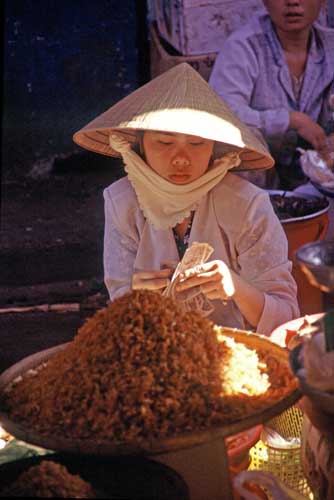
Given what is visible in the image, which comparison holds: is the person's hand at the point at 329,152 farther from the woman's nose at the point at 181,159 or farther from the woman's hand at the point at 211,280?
the woman's hand at the point at 211,280

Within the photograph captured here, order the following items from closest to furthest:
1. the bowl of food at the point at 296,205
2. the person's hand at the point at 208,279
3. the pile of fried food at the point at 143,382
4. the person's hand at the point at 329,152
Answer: the pile of fried food at the point at 143,382 → the person's hand at the point at 208,279 → the bowl of food at the point at 296,205 → the person's hand at the point at 329,152

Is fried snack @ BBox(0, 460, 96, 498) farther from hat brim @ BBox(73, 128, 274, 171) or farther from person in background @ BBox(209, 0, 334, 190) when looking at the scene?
person in background @ BBox(209, 0, 334, 190)

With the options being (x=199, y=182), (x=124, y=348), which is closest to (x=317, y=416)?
(x=124, y=348)

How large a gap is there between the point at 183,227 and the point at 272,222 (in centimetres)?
29

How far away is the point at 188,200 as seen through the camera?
2406 millimetres

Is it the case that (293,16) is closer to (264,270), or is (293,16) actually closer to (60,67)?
(264,270)

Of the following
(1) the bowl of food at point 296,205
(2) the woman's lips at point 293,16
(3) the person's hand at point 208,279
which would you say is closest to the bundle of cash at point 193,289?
(3) the person's hand at point 208,279

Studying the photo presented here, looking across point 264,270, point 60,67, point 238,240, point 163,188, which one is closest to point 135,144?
point 163,188

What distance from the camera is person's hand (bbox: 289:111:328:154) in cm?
406

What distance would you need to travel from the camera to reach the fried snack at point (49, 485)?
4.34 ft

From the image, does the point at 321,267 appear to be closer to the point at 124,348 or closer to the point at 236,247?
the point at 124,348

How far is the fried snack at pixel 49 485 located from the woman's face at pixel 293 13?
333 cm

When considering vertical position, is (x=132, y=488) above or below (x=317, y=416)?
below

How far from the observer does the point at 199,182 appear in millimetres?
2369
